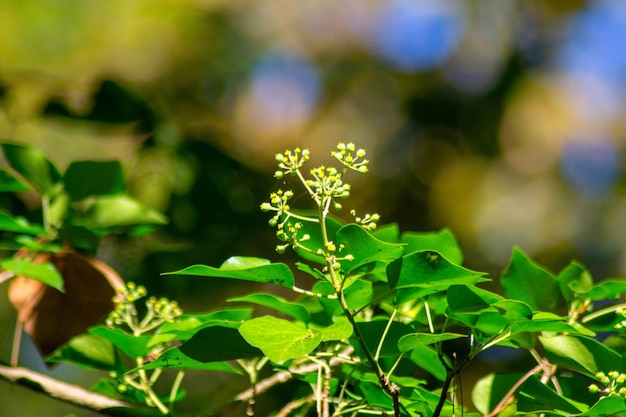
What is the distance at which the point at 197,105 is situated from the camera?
219 cm

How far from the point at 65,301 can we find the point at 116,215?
0.30 ft

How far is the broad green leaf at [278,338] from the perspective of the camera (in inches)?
13.7

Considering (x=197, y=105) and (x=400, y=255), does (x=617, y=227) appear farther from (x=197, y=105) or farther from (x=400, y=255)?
(x=400, y=255)

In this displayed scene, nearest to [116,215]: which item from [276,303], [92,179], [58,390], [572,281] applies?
[92,179]

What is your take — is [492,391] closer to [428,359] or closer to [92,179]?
Result: [428,359]

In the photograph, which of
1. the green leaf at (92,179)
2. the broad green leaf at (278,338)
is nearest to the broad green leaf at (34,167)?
the green leaf at (92,179)

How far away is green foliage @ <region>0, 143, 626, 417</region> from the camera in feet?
1.20

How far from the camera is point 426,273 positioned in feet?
1.23

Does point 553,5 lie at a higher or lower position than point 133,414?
higher

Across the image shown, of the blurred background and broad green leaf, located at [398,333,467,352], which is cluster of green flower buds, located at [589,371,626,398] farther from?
the blurred background

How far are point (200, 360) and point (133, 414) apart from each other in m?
0.10

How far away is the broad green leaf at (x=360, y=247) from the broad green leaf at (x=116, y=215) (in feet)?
1.03

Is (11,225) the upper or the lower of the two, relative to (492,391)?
upper

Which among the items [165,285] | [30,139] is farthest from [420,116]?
[165,285]
